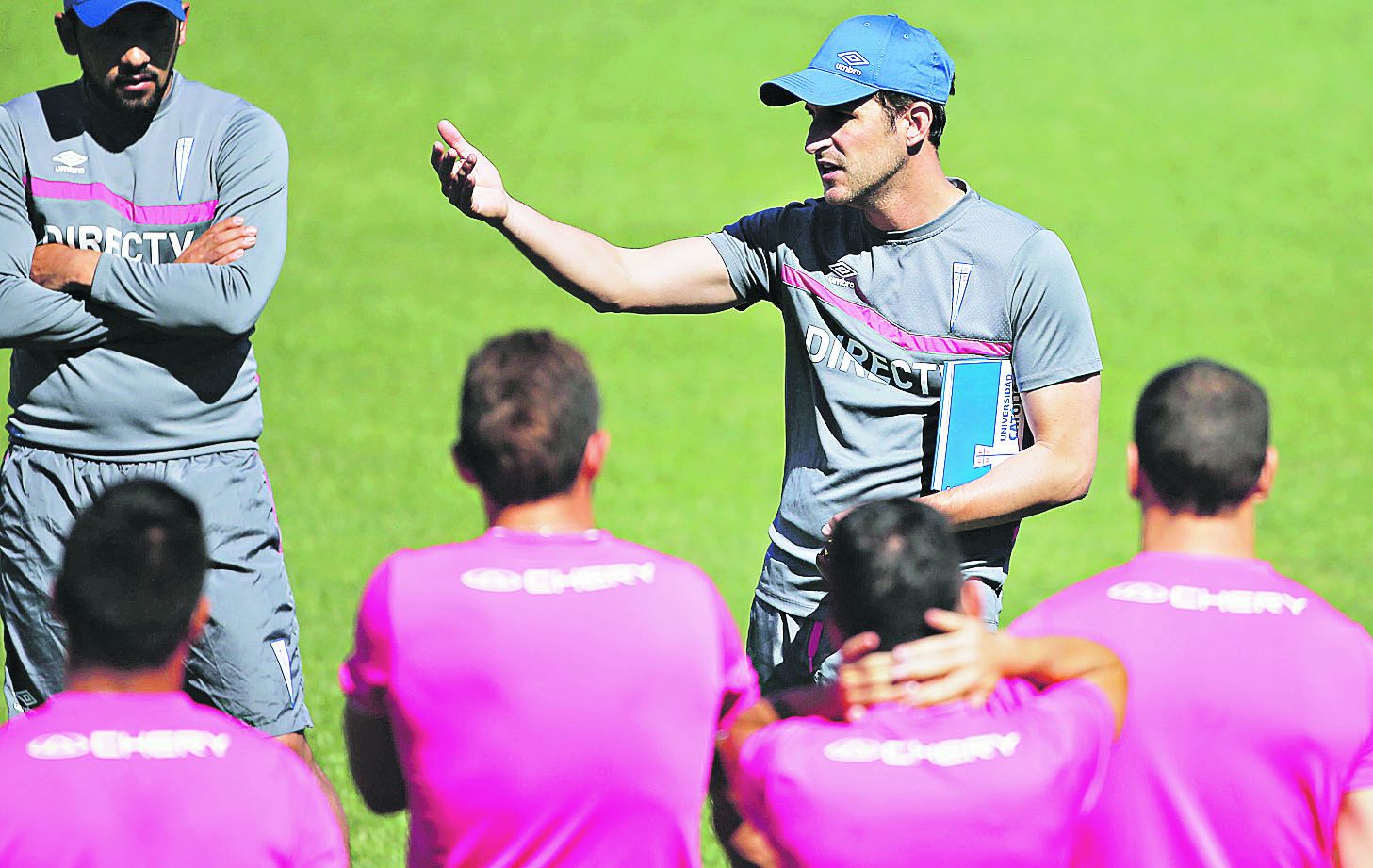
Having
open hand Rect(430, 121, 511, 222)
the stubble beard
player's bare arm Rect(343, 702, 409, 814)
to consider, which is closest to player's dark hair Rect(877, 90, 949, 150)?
the stubble beard

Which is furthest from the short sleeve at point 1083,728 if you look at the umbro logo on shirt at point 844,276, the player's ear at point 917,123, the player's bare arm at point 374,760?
the player's ear at point 917,123

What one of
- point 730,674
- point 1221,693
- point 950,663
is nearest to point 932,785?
point 950,663

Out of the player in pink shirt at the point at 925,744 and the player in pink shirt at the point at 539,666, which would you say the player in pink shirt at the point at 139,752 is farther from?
the player in pink shirt at the point at 925,744

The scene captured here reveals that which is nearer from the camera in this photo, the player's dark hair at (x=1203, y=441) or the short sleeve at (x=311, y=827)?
the short sleeve at (x=311, y=827)

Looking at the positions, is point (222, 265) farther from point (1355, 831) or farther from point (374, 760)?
point (1355, 831)

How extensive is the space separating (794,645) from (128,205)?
2.41 metres

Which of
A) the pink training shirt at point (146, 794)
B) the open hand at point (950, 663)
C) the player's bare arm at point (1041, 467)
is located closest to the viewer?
the pink training shirt at point (146, 794)

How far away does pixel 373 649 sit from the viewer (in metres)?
3.28

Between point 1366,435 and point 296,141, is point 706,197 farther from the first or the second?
point 1366,435

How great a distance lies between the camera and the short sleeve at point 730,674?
11.1ft

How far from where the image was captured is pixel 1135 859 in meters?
3.35

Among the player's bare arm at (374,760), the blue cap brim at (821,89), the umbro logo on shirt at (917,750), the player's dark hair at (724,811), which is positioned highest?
the blue cap brim at (821,89)

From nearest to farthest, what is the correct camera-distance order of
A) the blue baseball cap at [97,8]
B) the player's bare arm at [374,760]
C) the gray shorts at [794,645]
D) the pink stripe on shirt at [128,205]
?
the player's bare arm at [374,760]
the gray shorts at [794,645]
the blue baseball cap at [97,8]
the pink stripe on shirt at [128,205]

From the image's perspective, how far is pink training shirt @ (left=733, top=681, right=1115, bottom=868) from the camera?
3105mm
